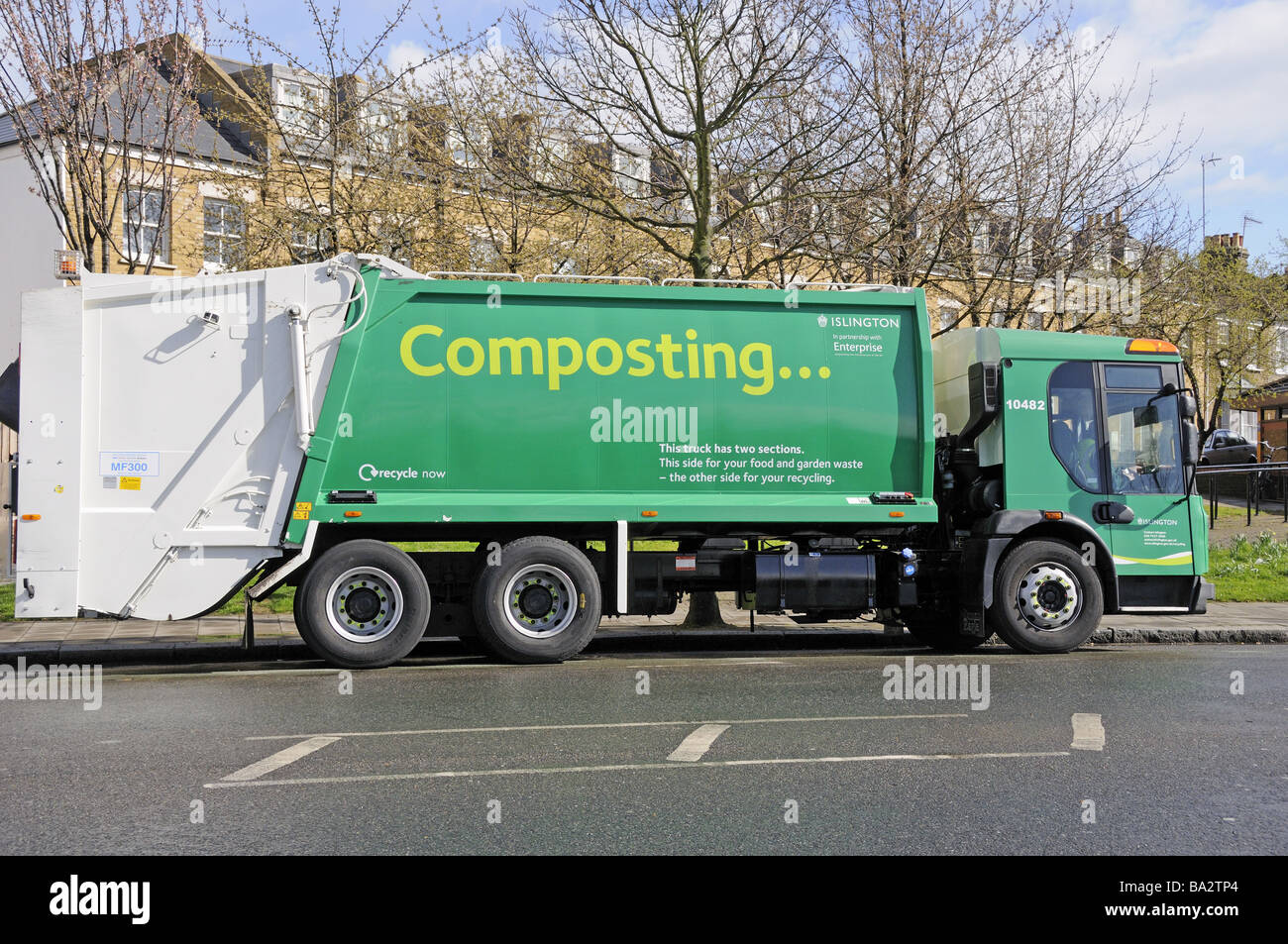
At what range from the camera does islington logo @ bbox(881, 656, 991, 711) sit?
820cm

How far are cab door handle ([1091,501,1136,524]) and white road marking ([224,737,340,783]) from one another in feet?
24.4

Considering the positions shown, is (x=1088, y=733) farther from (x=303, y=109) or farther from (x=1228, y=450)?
(x=1228, y=450)

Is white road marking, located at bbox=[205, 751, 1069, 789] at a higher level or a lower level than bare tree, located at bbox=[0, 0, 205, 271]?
lower

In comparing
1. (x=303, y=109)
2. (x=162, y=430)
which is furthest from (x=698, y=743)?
(x=303, y=109)

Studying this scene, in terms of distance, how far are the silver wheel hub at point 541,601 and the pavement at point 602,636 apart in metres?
1.27

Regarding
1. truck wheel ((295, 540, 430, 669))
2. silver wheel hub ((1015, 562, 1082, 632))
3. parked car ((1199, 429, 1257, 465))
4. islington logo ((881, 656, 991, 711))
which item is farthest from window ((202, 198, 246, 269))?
parked car ((1199, 429, 1257, 465))

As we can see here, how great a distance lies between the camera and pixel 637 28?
12.8 meters

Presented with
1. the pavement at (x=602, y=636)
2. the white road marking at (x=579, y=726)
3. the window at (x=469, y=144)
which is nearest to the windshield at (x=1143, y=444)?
the pavement at (x=602, y=636)

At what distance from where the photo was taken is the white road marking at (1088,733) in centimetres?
660

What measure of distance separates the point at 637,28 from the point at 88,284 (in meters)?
6.52

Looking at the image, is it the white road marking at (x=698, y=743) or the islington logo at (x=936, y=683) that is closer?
the white road marking at (x=698, y=743)

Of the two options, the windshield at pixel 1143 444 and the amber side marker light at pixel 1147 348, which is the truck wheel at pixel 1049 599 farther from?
the amber side marker light at pixel 1147 348
